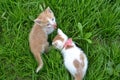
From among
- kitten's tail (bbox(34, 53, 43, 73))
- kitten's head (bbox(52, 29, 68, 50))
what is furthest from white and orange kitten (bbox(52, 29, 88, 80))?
kitten's tail (bbox(34, 53, 43, 73))

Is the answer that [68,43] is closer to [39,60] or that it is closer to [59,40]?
[59,40]

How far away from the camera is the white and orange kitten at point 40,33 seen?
2.96m

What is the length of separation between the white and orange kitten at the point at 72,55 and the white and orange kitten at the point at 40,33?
0.08m

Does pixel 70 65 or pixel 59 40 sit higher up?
pixel 59 40

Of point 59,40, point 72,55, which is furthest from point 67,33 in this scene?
point 72,55

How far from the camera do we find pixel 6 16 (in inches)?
130

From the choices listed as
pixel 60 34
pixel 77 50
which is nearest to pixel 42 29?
pixel 60 34

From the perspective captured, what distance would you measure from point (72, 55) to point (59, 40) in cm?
19

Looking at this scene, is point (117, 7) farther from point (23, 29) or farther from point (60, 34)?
point (23, 29)

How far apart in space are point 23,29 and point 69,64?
600 millimetres

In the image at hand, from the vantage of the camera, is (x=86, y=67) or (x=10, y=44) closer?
(x=86, y=67)

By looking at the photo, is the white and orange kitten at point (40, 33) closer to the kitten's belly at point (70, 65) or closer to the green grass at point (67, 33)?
the green grass at point (67, 33)

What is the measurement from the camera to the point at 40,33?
299 centimetres

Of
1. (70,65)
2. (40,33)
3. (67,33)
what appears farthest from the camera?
(67,33)
